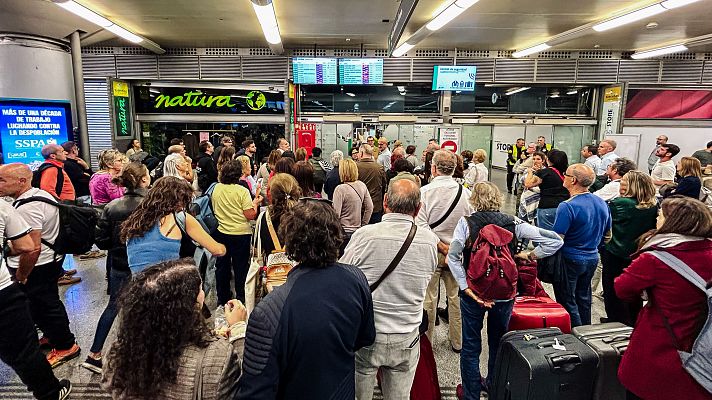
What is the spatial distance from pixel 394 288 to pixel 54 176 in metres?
4.16

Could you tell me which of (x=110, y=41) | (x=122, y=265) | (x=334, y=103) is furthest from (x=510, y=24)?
(x=110, y=41)

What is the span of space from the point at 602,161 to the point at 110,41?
10.3 m

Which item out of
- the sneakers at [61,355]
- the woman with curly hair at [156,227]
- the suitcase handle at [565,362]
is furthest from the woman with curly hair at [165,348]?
the sneakers at [61,355]

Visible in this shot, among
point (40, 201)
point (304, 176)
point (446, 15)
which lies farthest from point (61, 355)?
point (446, 15)

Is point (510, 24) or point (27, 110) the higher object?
point (510, 24)

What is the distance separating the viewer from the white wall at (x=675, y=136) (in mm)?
10656

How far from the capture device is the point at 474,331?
101 inches

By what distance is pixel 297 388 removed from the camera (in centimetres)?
148

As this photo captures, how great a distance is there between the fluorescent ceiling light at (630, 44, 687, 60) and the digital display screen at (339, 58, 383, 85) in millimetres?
6210

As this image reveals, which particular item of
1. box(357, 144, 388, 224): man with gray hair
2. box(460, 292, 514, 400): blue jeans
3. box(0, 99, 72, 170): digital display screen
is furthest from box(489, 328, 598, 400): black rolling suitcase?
box(0, 99, 72, 170): digital display screen

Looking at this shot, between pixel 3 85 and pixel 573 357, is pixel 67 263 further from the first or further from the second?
pixel 573 357

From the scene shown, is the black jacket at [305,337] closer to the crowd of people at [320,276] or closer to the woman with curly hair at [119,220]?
the crowd of people at [320,276]

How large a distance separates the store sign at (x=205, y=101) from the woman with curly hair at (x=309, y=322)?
30.6ft

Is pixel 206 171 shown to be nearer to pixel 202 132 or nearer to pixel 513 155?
pixel 202 132
